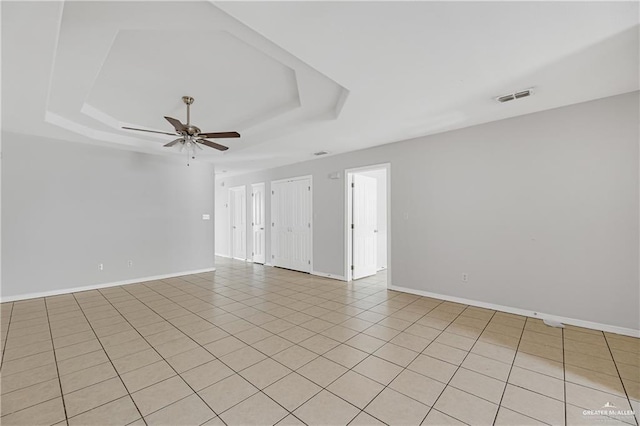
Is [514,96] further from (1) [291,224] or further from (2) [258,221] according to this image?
(2) [258,221]

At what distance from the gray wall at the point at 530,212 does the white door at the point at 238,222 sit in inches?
187

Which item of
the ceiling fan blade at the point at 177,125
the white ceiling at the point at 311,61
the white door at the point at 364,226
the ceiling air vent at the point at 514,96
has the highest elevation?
the white ceiling at the point at 311,61

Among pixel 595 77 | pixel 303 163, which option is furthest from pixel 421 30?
pixel 303 163

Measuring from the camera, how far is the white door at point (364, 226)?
5.72 m

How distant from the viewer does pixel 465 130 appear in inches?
160

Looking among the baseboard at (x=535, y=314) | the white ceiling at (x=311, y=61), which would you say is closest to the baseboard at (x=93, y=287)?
the white ceiling at (x=311, y=61)

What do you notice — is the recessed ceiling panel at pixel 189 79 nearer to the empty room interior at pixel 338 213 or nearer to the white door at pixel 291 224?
the empty room interior at pixel 338 213

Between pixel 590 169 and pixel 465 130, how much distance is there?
1.49 meters

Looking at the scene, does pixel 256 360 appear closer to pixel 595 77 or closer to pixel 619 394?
pixel 619 394

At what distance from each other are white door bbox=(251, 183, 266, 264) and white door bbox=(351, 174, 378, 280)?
9.33 feet

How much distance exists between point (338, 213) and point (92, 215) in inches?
177

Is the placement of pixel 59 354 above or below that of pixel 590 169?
below

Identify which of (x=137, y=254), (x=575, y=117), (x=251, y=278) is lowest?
(x=251, y=278)

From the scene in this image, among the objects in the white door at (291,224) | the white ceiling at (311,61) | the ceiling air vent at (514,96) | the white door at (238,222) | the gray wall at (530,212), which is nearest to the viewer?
the white ceiling at (311,61)
